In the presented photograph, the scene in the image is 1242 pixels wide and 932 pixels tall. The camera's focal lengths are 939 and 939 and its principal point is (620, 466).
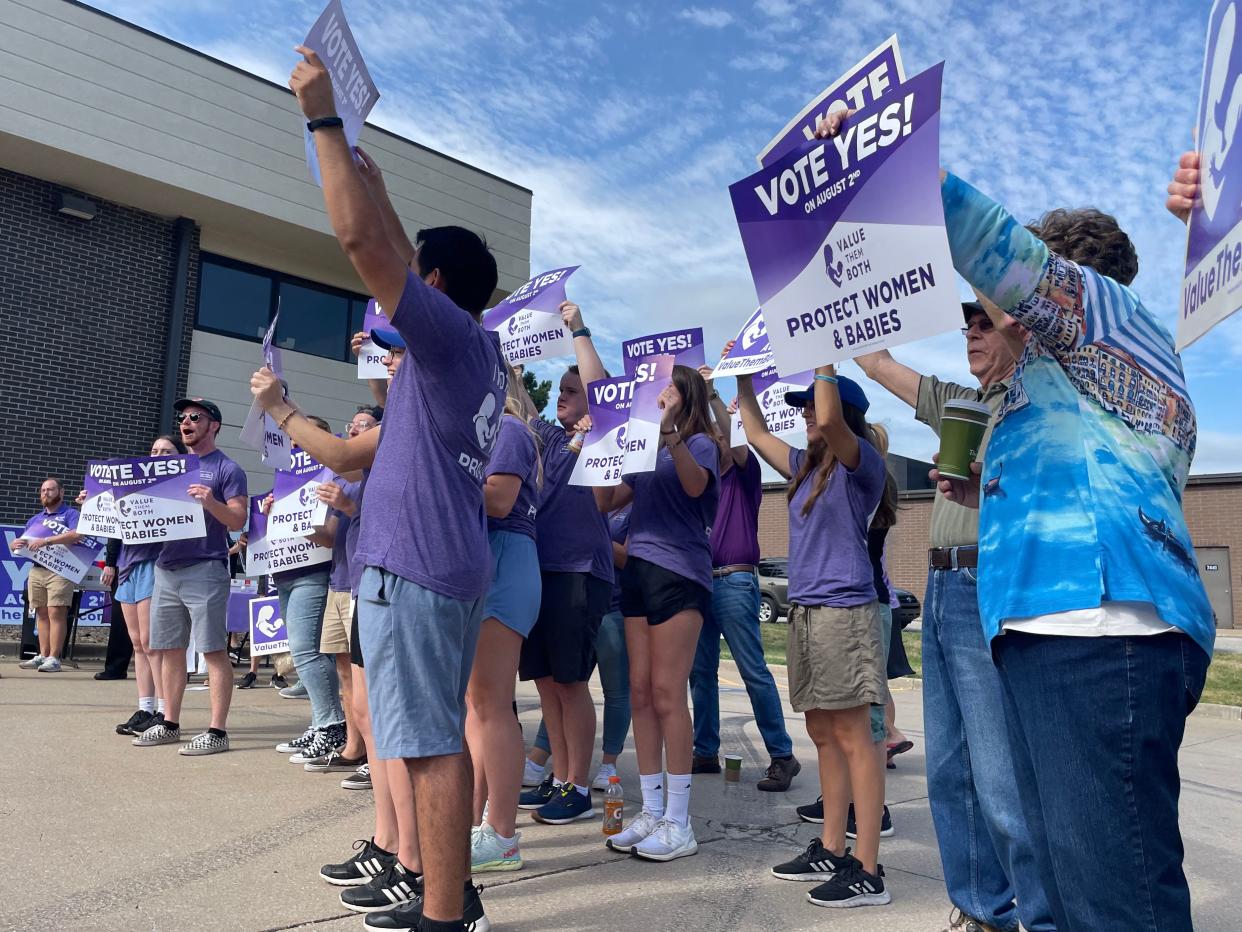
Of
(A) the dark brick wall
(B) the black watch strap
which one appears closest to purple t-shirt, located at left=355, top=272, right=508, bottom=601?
(B) the black watch strap

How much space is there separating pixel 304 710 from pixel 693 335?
4.81 metres

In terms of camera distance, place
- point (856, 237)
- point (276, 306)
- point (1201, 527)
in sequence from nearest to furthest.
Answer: point (856, 237) < point (276, 306) < point (1201, 527)

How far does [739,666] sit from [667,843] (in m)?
1.92

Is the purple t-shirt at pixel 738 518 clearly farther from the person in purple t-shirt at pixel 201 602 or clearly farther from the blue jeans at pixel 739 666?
the person in purple t-shirt at pixel 201 602

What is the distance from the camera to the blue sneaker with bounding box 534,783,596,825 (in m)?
4.41

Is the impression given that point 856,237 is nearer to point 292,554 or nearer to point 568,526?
point 568,526

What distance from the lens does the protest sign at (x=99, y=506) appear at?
6602 millimetres

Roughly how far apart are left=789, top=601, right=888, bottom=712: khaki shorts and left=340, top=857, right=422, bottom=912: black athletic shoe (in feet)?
4.82

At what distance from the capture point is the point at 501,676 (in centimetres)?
355

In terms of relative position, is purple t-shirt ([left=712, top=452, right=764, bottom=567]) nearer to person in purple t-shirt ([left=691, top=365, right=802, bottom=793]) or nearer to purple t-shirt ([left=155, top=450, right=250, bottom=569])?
person in purple t-shirt ([left=691, top=365, right=802, bottom=793])

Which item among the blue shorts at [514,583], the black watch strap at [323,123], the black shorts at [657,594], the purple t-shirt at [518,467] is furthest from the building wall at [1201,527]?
the black watch strap at [323,123]

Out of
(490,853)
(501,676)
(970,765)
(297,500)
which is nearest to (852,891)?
(970,765)

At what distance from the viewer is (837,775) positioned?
3535 mm

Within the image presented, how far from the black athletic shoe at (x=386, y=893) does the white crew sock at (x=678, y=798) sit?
1192 mm
